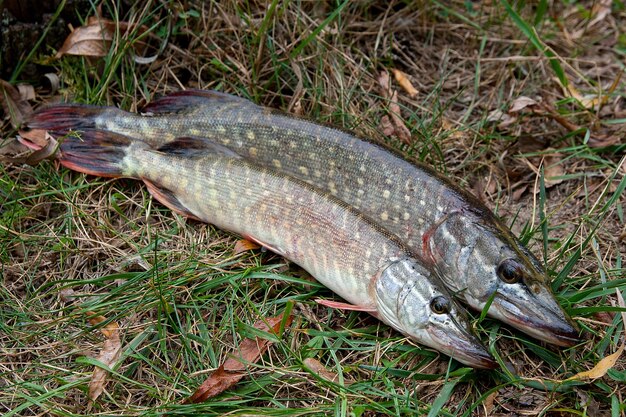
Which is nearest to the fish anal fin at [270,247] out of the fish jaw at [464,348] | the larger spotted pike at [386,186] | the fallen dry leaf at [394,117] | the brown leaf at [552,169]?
the larger spotted pike at [386,186]

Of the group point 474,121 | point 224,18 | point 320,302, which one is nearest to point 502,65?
point 474,121

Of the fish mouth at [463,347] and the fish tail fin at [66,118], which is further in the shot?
the fish tail fin at [66,118]

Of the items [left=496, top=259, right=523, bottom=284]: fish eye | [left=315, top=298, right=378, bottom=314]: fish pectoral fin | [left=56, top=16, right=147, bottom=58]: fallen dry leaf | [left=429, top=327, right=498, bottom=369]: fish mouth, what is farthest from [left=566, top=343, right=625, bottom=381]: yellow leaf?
[left=56, top=16, right=147, bottom=58]: fallen dry leaf

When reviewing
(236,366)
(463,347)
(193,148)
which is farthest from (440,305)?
(193,148)

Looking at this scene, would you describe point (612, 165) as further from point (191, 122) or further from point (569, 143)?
point (191, 122)

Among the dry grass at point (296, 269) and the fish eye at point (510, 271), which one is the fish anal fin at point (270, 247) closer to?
the dry grass at point (296, 269)

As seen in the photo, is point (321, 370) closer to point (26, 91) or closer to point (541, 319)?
point (541, 319)
